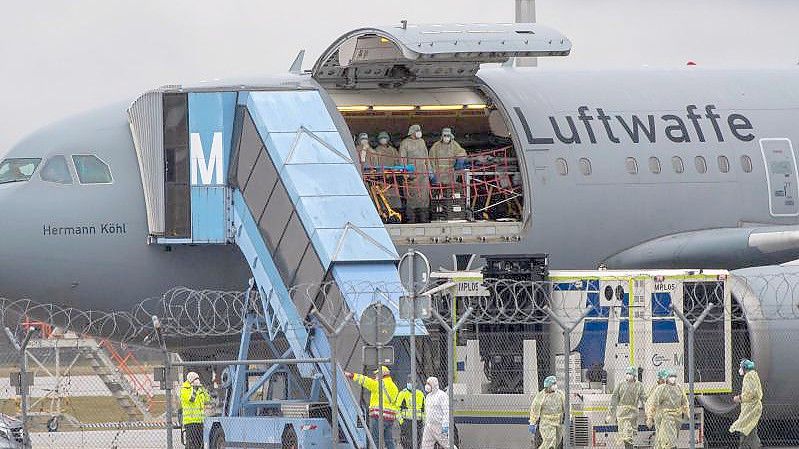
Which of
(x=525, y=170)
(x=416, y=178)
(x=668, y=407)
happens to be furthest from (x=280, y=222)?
(x=668, y=407)

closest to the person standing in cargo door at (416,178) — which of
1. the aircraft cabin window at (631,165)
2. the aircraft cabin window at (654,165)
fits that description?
the aircraft cabin window at (631,165)

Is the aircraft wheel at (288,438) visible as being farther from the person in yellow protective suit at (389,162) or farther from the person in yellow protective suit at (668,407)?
the person in yellow protective suit at (389,162)

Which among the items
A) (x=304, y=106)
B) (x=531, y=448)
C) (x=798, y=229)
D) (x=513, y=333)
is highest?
(x=304, y=106)

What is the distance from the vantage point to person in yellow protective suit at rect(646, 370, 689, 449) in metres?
20.6

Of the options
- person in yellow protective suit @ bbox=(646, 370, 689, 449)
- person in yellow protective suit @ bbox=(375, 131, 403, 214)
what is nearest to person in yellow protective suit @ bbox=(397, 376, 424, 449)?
person in yellow protective suit @ bbox=(646, 370, 689, 449)

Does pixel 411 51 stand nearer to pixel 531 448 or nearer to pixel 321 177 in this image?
pixel 321 177

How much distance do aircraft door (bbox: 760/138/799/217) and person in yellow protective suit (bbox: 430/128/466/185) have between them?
4580 millimetres

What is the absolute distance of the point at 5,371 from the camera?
53.8 metres

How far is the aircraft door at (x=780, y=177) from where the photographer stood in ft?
84.6

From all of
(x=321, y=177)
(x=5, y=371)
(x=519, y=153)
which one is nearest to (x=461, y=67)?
(x=519, y=153)

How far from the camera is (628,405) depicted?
21047mm

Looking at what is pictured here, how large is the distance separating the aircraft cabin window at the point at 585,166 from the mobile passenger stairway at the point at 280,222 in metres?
3.90

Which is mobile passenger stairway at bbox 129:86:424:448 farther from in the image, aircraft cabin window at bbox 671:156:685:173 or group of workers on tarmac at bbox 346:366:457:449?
aircraft cabin window at bbox 671:156:685:173

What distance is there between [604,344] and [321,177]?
4.20m
